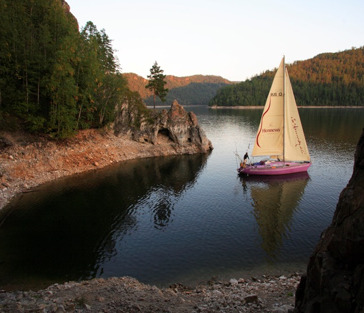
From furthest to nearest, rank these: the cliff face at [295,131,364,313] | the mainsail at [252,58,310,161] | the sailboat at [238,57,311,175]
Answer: the sailboat at [238,57,311,175] → the mainsail at [252,58,310,161] → the cliff face at [295,131,364,313]

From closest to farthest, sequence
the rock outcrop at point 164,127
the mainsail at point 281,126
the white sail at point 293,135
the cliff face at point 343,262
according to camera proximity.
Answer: the cliff face at point 343,262, the mainsail at point 281,126, the white sail at point 293,135, the rock outcrop at point 164,127

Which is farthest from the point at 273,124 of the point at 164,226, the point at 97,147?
the point at 97,147

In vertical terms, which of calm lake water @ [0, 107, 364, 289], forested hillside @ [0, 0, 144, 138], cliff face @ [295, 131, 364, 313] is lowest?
calm lake water @ [0, 107, 364, 289]

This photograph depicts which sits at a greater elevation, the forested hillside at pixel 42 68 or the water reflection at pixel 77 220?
the forested hillside at pixel 42 68

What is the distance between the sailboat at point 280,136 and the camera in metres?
49.0

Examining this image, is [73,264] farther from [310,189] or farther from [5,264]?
[310,189]

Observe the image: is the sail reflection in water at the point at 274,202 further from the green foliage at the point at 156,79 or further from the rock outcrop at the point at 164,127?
the green foliage at the point at 156,79

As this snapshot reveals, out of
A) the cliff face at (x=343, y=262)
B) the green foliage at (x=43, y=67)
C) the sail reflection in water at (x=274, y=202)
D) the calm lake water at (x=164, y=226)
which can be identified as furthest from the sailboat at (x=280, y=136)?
the cliff face at (x=343, y=262)

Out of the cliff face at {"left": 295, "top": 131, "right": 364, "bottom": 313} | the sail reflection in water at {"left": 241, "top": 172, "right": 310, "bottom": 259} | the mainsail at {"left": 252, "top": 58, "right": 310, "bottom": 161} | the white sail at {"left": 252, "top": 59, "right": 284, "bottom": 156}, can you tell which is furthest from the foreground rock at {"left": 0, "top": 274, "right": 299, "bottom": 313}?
the mainsail at {"left": 252, "top": 58, "right": 310, "bottom": 161}

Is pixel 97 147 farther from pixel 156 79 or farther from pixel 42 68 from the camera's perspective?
pixel 156 79

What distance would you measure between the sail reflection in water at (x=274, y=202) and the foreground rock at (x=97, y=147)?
89.4 feet

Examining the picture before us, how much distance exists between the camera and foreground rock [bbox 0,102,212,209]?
41.3m

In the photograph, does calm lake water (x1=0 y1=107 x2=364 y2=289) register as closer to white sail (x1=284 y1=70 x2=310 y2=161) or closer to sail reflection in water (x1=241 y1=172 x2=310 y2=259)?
sail reflection in water (x1=241 y1=172 x2=310 y2=259)

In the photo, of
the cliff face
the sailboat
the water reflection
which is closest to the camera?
the cliff face
